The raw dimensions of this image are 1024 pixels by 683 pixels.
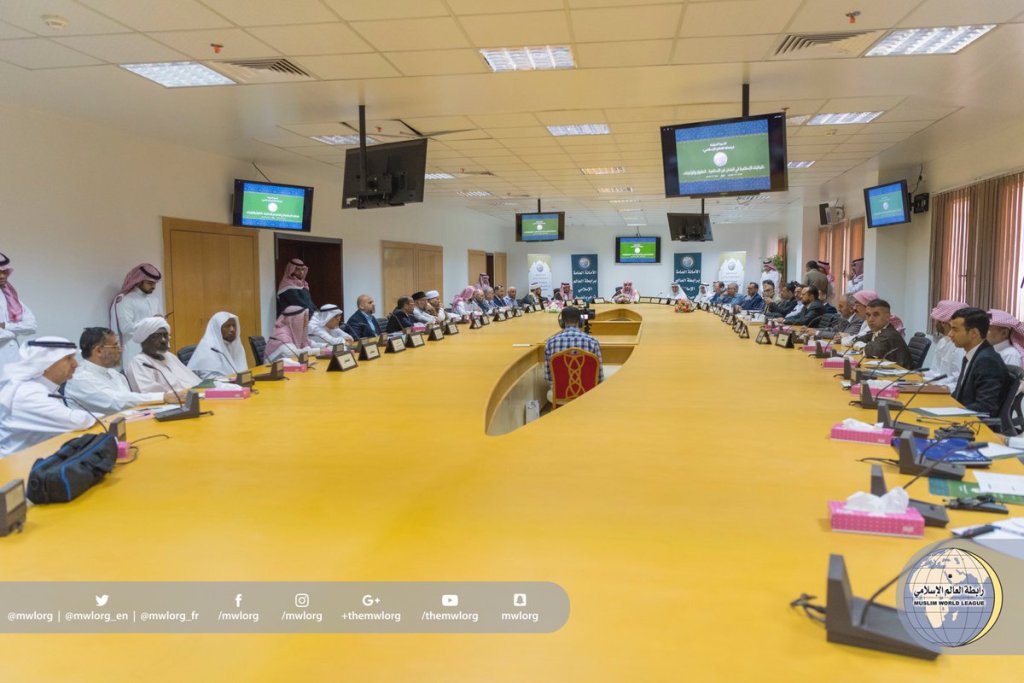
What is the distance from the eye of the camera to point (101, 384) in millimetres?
3201

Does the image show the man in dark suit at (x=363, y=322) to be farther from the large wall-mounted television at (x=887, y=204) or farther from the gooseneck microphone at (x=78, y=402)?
the large wall-mounted television at (x=887, y=204)

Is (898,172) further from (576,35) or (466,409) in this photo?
(466,409)

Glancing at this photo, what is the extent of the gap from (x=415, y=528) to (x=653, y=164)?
22.3 ft

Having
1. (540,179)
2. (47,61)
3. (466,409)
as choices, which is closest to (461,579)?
(466,409)

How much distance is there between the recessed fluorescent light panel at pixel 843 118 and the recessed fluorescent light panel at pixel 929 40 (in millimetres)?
1587

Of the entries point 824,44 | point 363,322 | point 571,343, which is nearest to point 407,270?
point 363,322

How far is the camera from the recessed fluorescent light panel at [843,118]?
17.7ft

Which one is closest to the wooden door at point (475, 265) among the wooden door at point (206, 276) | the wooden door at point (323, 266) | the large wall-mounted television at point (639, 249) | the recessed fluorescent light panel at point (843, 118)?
the large wall-mounted television at point (639, 249)

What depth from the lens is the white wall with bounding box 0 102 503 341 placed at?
186 inches

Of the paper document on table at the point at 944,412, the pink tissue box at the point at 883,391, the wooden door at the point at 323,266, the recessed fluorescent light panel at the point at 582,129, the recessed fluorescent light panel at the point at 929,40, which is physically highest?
the recessed fluorescent light panel at the point at 582,129

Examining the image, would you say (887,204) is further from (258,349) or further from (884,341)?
(258,349)

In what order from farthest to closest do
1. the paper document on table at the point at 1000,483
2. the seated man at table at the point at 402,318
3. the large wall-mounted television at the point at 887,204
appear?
1. the seated man at table at the point at 402,318
2. the large wall-mounted television at the point at 887,204
3. the paper document on table at the point at 1000,483

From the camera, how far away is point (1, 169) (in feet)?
14.9

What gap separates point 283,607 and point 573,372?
3613 mm
